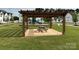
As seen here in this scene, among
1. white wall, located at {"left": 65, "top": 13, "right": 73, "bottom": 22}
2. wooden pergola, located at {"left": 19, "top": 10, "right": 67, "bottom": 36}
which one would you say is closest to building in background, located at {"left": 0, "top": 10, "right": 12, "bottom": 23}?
wooden pergola, located at {"left": 19, "top": 10, "right": 67, "bottom": 36}

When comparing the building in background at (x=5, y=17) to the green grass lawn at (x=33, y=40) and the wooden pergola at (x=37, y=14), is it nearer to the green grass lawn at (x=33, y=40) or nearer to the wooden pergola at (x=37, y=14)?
the green grass lawn at (x=33, y=40)

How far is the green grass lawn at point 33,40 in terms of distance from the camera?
34.9 feet

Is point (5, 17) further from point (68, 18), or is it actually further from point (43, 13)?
point (68, 18)

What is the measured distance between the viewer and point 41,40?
429 inches

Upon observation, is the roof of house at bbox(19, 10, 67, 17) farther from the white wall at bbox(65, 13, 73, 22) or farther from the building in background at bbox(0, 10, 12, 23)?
the building in background at bbox(0, 10, 12, 23)

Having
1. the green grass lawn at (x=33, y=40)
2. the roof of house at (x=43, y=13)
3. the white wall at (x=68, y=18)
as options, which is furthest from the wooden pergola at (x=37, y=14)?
the green grass lawn at (x=33, y=40)

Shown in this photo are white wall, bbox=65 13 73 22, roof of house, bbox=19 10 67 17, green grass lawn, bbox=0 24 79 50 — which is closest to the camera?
green grass lawn, bbox=0 24 79 50

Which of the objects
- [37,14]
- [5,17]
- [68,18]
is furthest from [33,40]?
[68,18]

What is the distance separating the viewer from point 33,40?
10.9m

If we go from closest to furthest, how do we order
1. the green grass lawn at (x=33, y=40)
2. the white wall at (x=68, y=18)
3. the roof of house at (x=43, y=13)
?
the green grass lawn at (x=33, y=40) → the roof of house at (x=43, y=13) → the white wall at (x=68, y=18)

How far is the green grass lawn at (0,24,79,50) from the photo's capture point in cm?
1063

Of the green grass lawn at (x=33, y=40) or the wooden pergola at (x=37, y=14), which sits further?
the wooden pergola at (x=37, y=14)
